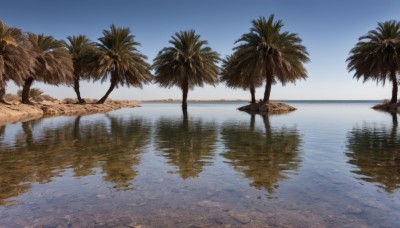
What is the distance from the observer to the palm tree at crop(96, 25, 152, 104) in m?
40.1

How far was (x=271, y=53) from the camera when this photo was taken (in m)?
34.2

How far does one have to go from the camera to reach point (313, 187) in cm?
500

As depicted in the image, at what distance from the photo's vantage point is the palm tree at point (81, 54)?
40.5 m

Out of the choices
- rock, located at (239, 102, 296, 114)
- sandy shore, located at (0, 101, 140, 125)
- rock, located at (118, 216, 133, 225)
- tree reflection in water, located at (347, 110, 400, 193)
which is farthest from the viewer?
rock, located at (239, 102, 296, 114)

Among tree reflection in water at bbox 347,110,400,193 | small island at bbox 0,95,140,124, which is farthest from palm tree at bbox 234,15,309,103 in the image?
tree reflection in water at bbox 347,110,400,193

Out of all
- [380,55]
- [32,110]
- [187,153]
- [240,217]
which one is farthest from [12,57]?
[380,55]

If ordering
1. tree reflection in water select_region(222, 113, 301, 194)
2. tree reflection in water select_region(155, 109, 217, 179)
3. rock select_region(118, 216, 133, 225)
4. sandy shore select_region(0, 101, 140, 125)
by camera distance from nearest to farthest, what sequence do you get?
rock select_region(118, 216, 133, 225)
tree reflection in water select_region(222, 113, 301, 194)
tree reflection in water select_region(155, 109, 217, 179)
sandy shore select_region(0, 101, 140, 125)

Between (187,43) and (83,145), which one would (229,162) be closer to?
(83,145)

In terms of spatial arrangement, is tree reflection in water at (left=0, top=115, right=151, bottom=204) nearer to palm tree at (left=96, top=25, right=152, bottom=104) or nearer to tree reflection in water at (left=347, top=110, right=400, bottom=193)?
tree reflection in water at (left=347, top=110, right=400, bottom=193)

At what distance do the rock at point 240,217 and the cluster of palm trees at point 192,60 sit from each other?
2849 centimetres

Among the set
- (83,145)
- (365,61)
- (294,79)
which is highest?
(365,61)

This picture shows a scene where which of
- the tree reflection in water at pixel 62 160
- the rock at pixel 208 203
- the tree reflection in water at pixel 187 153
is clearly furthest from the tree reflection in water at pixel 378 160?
the tree reflection in water at pixel 62 160

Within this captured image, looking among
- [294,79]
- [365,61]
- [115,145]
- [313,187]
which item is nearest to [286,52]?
[294,79]

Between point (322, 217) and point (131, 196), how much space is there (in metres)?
2.61
